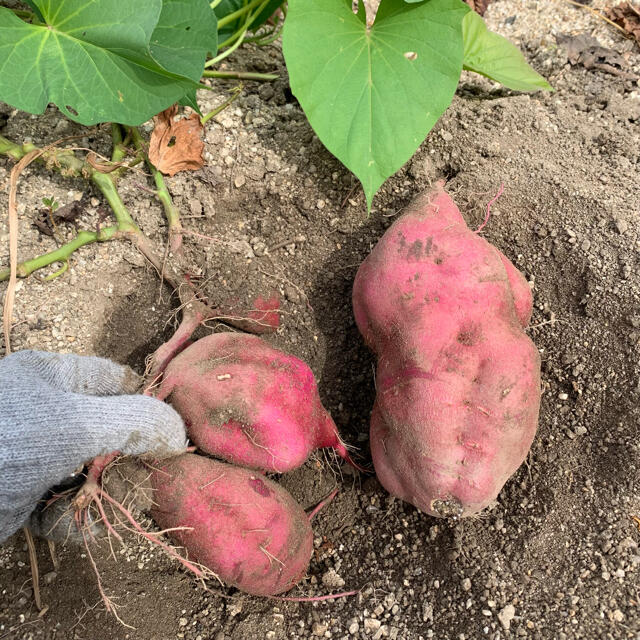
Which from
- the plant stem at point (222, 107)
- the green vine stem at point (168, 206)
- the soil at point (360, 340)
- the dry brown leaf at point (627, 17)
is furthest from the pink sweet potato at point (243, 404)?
the dry brown leaf at point (627, 17)

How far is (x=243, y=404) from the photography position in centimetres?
104

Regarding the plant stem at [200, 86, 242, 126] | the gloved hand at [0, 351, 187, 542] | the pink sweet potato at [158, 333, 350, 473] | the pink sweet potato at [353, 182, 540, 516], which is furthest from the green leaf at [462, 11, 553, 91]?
the gloved hand at [0, 351, 187, 542]

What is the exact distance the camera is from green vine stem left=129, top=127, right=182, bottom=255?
4.05 feet

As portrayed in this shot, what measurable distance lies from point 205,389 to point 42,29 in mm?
691

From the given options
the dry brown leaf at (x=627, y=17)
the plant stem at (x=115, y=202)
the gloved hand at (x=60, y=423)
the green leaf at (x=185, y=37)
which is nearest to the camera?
the gloved hand at (x=60, y=423)

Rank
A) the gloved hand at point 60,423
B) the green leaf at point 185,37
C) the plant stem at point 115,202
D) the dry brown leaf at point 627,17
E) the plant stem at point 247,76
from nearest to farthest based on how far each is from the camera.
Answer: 1. the gloved hand at point 60,423
2. the green leaf at point 185,37
3. the plant stem at point 115,202
4. the plant stem at point 247,76
5. the dry brown leaf at point 627,17

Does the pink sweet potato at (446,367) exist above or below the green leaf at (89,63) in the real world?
below

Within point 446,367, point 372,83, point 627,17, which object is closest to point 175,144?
point 372,83

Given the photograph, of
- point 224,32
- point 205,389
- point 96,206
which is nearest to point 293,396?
point 205,389

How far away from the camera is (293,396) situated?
42.5 inches

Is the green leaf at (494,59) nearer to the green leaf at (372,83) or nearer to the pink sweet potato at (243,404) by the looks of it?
the green leaf at (372,83)

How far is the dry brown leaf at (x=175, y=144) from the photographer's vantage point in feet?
4.12

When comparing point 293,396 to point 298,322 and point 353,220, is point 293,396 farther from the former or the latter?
point 353,220

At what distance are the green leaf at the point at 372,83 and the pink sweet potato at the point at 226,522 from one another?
1.94 ft
